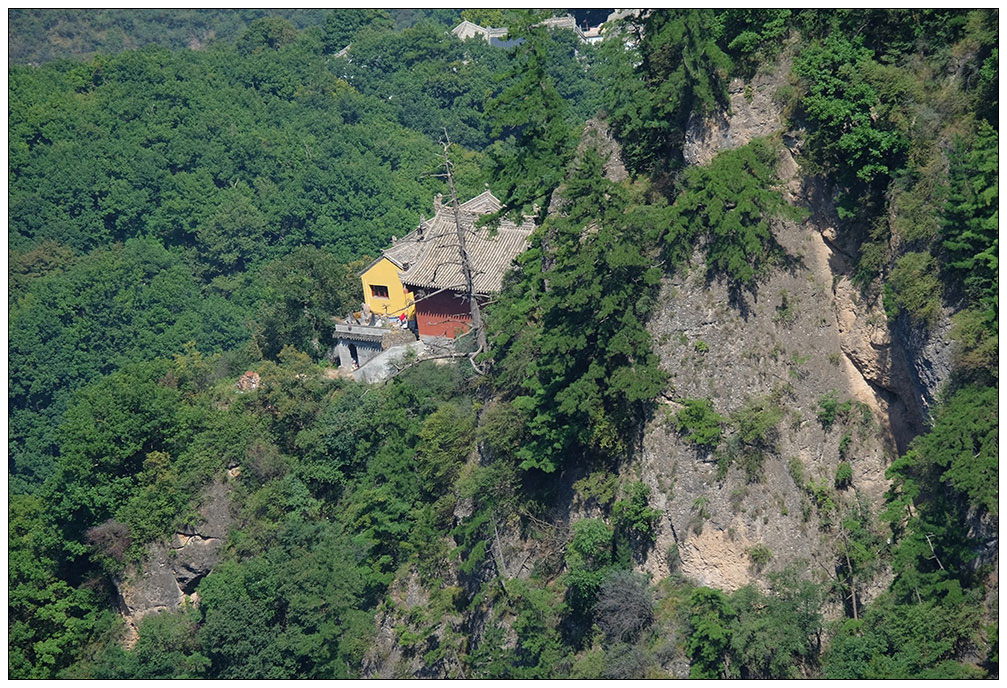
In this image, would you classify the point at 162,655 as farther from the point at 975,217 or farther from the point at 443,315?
the point at 975,217

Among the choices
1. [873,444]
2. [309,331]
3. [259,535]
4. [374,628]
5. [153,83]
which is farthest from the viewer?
[153,83]

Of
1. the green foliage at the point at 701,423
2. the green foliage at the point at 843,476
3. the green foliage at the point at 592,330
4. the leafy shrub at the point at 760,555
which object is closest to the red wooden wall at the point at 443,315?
the green foliage at the point at 592,330

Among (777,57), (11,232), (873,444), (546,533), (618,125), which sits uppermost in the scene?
(777,57)

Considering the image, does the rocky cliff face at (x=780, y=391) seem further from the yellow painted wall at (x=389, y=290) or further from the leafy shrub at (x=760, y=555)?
the yellow painted wall at (x=389, y=290)

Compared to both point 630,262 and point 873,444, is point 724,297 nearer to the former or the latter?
point 630,262

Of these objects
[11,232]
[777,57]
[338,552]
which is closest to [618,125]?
[777,57]

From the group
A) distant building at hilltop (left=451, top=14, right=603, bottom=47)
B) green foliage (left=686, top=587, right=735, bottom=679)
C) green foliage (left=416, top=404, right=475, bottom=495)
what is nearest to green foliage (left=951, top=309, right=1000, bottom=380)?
green foliage (left=686, top=587, right=735, bottom=679)

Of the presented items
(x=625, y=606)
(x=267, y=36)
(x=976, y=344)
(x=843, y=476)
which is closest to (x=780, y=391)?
(x=843, y=476)
